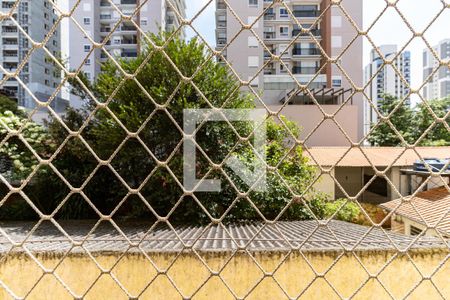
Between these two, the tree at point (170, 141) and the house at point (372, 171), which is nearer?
the tree at point (170, 141)

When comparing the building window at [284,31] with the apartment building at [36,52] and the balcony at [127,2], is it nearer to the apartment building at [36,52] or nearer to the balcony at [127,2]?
the balcony at [127,2]

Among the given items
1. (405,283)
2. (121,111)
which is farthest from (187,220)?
(405,283)

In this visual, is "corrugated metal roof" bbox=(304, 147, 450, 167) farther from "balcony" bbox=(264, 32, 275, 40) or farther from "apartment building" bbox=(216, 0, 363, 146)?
"balcony" bbox=(264, 32, 275, 40)

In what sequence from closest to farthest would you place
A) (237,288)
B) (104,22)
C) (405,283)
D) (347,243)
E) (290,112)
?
(405,283) → (237,288) → (347,243) → (290,112) → (104,22)

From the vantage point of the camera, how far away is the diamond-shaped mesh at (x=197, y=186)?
2.34ft

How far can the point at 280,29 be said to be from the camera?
11.7m

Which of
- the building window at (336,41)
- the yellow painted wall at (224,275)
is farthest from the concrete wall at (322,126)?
the yellow painted wall at (224,275)

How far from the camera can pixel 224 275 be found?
1297 mm

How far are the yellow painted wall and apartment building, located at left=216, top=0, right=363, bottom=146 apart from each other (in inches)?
236

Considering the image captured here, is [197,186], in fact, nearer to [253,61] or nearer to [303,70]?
[253,61]

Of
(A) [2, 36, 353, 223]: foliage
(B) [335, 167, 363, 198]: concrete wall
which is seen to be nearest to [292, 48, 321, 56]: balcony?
(B) [335, 167, 363, 198]: concrete wall

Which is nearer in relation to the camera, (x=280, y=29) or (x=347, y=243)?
(x=347, y=243)

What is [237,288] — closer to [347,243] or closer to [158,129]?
[347,243]

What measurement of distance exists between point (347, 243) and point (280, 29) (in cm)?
1158
